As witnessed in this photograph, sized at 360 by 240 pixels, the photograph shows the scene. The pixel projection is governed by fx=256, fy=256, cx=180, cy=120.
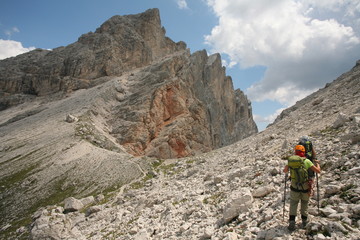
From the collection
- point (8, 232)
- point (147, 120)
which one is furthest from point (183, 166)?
point (147, 120)

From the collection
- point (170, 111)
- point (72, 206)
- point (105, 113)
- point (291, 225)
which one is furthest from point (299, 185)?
point (170, 111)

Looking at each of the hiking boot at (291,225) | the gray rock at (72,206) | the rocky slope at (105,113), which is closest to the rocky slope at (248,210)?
the hiking boot at (291,225)

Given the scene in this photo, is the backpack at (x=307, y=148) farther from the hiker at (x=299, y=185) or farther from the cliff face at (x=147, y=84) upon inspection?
the cliff face at (x=147, y=84)

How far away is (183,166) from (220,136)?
73.7m

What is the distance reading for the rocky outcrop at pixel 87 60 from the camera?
10150 cm

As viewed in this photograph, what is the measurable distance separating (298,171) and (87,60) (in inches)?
4171

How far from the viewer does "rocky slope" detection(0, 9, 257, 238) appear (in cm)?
3569

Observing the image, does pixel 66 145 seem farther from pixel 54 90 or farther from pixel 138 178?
pixel 54 90

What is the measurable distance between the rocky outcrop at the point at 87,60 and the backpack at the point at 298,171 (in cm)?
9462

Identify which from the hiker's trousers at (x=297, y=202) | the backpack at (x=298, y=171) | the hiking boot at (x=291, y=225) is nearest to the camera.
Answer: the hiking boot at (x=291, y=225)

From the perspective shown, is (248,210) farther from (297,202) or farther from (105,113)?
(105,113)

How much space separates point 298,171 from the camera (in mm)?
8344

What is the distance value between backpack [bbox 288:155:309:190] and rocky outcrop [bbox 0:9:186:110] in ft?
310

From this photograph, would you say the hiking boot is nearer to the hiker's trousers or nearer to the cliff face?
the hiker's trousers
